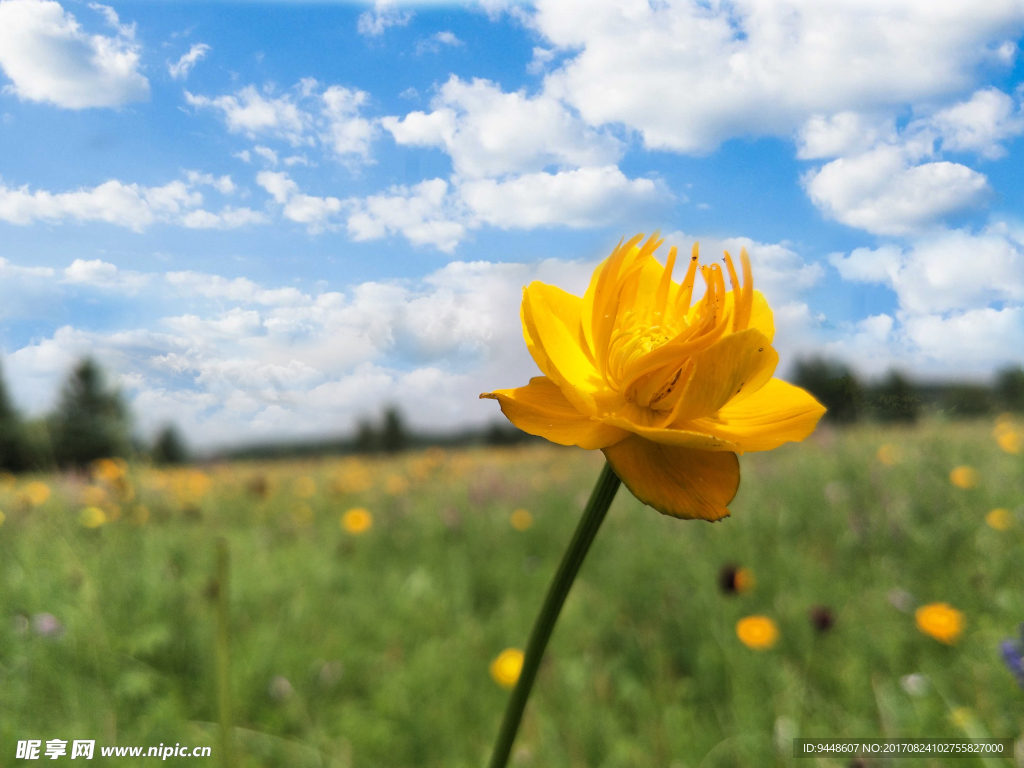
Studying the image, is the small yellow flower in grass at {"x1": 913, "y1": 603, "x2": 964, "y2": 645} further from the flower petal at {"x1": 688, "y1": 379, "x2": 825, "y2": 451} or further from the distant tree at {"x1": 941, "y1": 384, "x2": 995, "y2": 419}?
the flower petal at {"x1": 688, "y1": 379, "x2": 825, "y2": 451}

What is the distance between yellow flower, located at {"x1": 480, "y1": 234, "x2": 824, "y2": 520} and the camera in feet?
1.88

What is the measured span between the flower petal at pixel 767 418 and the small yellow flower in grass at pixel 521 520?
3.04 m

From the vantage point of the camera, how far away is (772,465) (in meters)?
4.57

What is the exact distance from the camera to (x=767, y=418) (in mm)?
657

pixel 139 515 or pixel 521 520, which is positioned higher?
pixel 139 515

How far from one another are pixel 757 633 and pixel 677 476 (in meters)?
1.85

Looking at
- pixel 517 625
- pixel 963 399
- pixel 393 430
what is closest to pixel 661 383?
pixel 963 399

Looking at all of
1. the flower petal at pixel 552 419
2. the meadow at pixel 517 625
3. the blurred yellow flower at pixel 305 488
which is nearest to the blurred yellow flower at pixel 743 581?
the meadow at pixel 517 625

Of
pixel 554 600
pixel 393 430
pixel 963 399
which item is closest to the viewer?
pixel 554 600

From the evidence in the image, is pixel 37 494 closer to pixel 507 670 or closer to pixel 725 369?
pixel 507 670

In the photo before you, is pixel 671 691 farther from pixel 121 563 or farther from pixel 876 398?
pixel 121 563

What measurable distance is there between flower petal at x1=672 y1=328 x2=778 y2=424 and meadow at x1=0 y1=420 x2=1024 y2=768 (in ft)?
5.10

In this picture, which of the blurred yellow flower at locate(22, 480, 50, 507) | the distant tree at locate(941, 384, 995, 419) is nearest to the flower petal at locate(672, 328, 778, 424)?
the distant tree at locate(941, 384, 995, 419)

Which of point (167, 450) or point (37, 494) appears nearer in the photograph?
point (37, 494)
